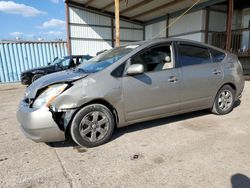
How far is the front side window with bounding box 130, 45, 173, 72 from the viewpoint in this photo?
3685 millimetres

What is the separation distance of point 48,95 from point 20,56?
40.1ft

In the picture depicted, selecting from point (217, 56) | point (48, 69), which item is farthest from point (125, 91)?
point (48, 69)

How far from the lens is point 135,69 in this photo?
3396 mm

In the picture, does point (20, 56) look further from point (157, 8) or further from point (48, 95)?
point (48, 95)

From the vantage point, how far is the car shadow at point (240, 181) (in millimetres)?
2320

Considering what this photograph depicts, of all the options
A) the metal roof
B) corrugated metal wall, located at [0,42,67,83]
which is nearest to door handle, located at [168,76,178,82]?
the metal roof

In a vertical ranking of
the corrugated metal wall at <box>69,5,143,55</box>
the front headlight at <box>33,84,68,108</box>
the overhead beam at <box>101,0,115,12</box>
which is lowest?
the front headlight at <box>33,84,68,108</box>

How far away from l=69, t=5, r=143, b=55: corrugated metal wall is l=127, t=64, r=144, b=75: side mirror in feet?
44.3

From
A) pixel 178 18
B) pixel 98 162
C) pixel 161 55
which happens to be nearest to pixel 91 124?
pixel 98 162

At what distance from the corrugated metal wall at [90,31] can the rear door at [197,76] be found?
1316 cm

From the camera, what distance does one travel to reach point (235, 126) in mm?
4055

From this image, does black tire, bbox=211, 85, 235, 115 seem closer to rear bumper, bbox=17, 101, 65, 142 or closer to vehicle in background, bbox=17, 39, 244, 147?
vehicle in background, bbox=17, 39, 244, 147

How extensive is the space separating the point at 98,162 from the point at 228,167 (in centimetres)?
164

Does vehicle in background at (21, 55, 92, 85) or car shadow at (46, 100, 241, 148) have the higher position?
vehicle in background at (21, 55, 92, 85)
